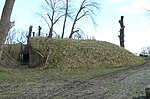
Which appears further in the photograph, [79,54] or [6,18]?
[79,54]

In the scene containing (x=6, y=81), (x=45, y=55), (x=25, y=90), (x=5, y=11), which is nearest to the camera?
(x=5, y=11)

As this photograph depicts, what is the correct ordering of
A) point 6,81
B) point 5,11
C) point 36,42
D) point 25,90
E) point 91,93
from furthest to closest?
point 36,42, point 6,81, point 25,90, point 91,93, point 5,11

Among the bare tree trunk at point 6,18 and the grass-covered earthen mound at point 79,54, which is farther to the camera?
the grass-covered earthen mound at point 79,54

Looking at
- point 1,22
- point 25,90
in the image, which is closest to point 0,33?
point 1,22

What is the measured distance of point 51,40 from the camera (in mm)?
25406

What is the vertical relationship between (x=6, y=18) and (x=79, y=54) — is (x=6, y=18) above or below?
above

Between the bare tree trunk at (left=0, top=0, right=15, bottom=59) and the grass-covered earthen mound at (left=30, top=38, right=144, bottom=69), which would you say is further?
the grass-covered earthen mound at (left=30, top=38, right=144, bottom=69)

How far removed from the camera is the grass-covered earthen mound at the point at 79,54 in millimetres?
22422

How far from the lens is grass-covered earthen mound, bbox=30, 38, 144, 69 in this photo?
73.6 ft

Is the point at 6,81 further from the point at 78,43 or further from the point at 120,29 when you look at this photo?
the point at 120,29

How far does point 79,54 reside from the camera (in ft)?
77.5

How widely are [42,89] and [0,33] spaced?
503cm

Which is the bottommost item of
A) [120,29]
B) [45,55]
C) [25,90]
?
[25,90]

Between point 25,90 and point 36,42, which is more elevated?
point 36,42
